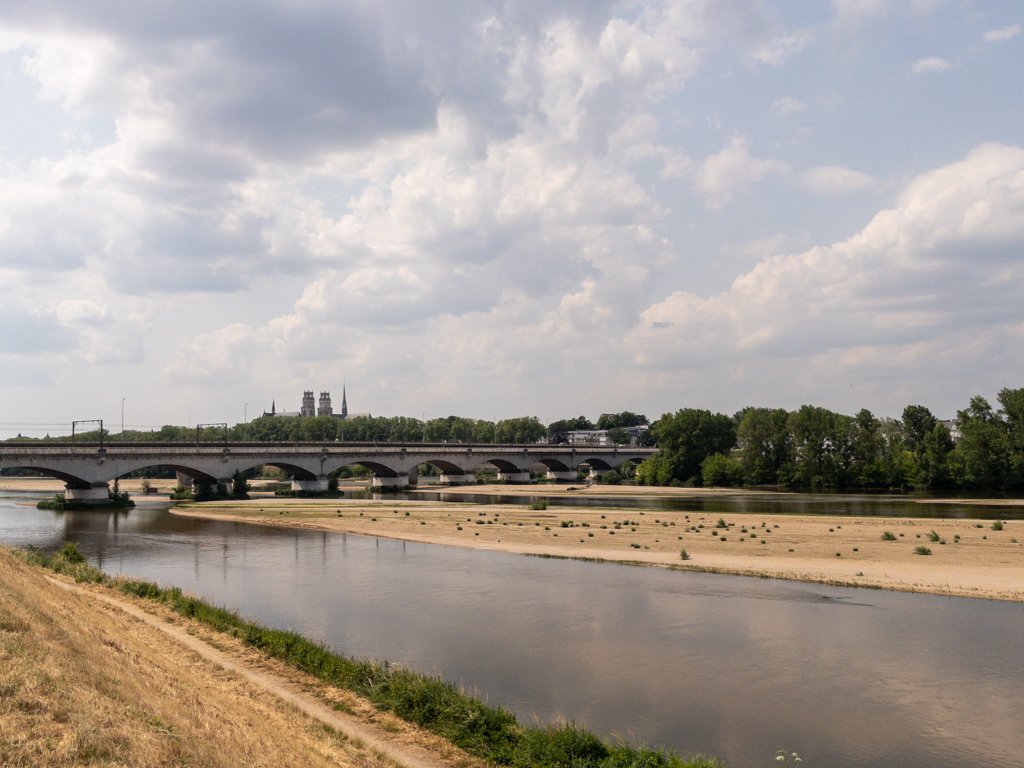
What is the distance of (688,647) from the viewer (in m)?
24.8

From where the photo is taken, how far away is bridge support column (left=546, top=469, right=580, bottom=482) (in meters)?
170

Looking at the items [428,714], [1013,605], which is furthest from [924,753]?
[1013,605]

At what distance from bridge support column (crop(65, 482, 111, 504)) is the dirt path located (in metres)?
73.0

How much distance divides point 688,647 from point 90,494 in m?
86.8

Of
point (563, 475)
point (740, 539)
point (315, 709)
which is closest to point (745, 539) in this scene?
point (740, 539)

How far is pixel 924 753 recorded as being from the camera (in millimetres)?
16453

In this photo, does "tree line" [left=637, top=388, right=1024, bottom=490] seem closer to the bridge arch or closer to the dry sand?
the dry sand

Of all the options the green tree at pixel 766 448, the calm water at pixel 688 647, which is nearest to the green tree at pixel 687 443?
the green tree at pixel 766 448

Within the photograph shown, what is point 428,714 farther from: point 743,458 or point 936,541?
point 743,458

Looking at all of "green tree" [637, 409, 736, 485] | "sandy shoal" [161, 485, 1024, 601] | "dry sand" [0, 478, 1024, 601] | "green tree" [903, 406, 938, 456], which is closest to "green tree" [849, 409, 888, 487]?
"green tree" [903, 406, 938, 456]

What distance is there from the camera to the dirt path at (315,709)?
16.0 metres

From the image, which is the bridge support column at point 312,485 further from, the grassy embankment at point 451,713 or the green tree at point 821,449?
the grassy embankment at point 451,713

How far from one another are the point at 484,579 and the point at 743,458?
102 m

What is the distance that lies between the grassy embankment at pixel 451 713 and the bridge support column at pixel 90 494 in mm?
75658
